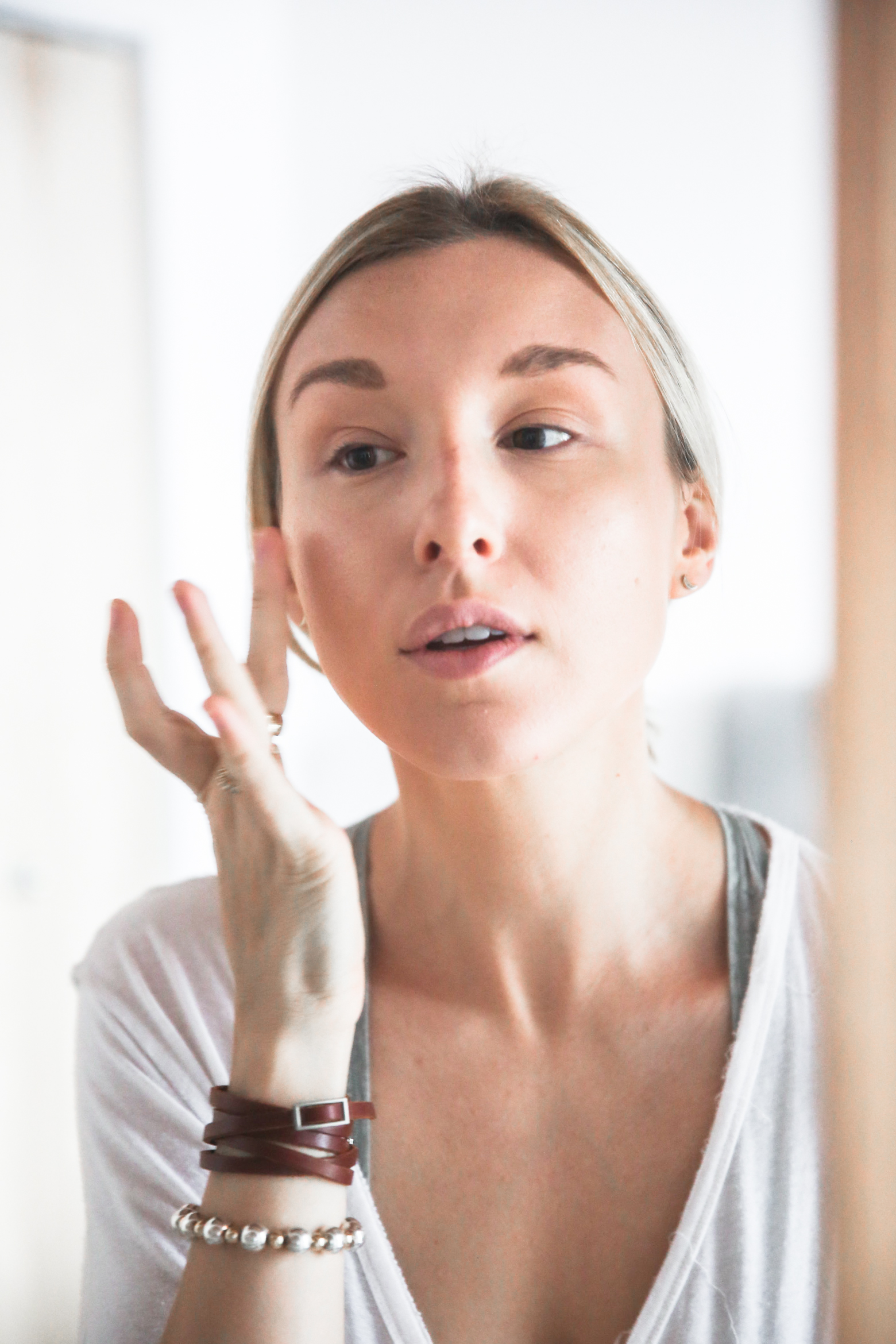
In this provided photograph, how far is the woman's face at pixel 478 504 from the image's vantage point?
0.61 meters

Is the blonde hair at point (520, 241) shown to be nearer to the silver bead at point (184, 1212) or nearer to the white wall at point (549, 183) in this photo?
the white wall at point (549, 183)

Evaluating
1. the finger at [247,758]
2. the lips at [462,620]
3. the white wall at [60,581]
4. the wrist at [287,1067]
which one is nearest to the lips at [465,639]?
the lips at [462,620]

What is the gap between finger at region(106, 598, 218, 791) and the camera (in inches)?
25.2

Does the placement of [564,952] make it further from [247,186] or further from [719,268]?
[247,186]

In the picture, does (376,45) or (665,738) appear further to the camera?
(665,738)

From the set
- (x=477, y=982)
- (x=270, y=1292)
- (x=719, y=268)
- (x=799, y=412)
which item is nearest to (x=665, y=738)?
(x=799, y=412)

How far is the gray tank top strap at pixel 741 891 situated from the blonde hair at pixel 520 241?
251mm

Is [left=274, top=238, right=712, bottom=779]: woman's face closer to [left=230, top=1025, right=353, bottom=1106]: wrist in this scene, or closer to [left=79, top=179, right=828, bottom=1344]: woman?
[left=79, top=179, right=828, bottom=1344]: woman

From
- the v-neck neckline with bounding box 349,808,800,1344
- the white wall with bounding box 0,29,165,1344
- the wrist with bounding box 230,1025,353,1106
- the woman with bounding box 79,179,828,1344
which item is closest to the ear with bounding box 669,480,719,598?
the woman with bounding box 79,179,828,1344

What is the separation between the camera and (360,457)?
677 millimetres

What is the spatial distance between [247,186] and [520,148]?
0.54 metres

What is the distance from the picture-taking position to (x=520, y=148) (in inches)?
34.2

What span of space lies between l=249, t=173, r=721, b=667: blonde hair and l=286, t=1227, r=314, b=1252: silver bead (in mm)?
460

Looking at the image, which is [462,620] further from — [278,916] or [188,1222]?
[188,1222]
